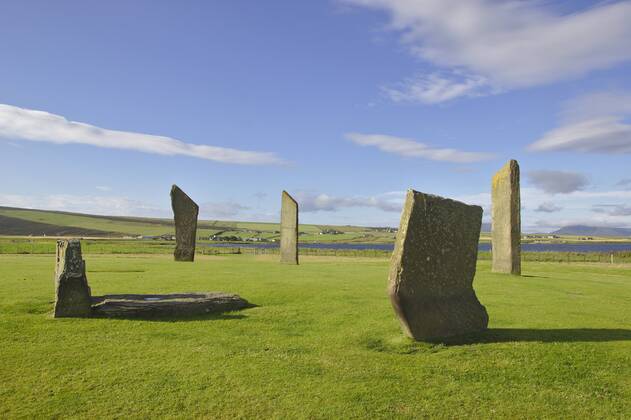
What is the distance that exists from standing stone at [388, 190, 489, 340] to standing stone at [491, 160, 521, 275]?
42.9 feet

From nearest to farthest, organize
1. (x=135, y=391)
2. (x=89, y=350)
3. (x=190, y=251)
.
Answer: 1. (x=135, y=391)
2. (x=89, y=350)
3. (x=190, y=251)

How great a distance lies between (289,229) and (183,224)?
6.92m

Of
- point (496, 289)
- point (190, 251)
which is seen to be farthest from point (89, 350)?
point (190, 251)

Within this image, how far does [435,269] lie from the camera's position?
10414mm

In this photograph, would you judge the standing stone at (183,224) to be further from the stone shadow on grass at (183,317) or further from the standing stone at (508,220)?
the stone shadow on grass at (183,317)

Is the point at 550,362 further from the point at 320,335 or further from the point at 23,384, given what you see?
the point at 23,384

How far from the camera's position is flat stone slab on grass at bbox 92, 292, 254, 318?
1247 centimetres

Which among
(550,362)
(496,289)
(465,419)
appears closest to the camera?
(465,419)

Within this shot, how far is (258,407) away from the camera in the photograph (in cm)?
716

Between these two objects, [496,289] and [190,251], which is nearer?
[496,289]

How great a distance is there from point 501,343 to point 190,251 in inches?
984

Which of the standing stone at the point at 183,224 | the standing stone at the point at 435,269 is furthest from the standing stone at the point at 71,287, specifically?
the standing stone at the point at 183,224

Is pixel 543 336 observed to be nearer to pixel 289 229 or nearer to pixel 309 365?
pixel 309 365

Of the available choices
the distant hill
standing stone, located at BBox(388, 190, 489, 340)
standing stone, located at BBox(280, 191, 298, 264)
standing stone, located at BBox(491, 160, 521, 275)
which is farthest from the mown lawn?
the distant hill
